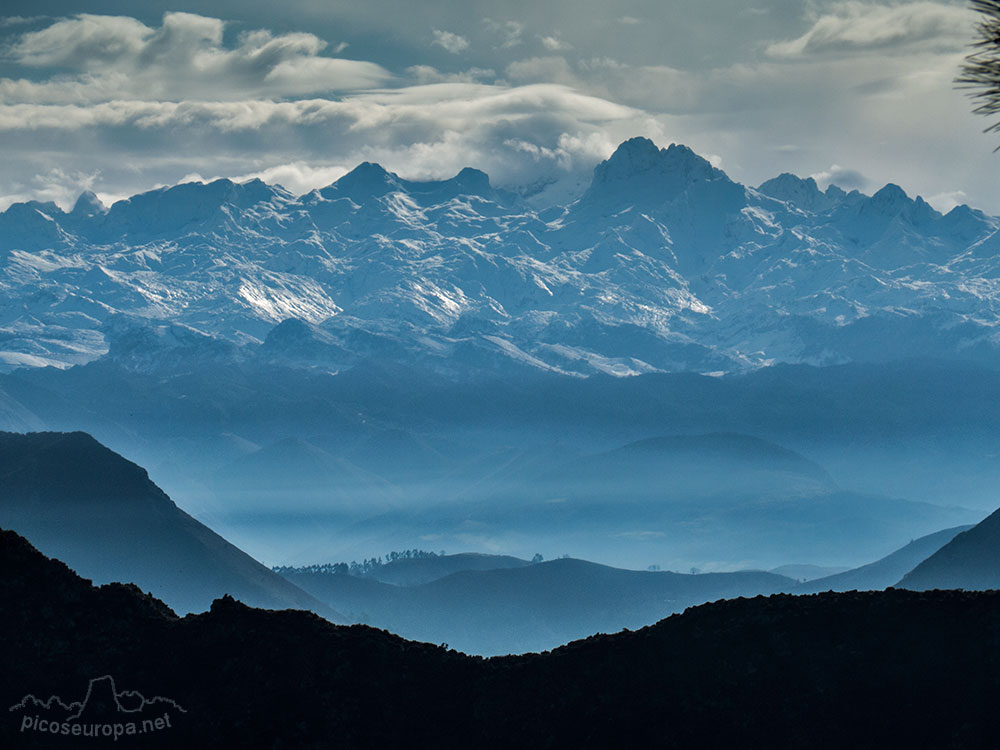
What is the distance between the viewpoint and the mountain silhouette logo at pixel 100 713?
66.5 metres

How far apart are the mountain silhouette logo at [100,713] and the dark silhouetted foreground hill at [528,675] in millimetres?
267

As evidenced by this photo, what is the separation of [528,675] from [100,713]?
1948 centimetres

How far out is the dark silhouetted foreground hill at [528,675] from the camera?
218 ft

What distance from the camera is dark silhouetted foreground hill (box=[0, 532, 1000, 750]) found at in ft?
218

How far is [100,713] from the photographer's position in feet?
222

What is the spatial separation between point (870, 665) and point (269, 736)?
2726cm

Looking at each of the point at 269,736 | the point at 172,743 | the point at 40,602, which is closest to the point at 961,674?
the point at 269,736

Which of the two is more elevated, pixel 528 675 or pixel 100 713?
pixel 100 713

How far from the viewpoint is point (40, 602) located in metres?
72.2

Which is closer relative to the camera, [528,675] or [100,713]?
[100,713]

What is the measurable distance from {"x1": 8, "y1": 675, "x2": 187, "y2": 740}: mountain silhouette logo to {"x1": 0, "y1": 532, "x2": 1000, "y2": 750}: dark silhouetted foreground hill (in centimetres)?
27

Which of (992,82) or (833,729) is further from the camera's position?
(833,729)

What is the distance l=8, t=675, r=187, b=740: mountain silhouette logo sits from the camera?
66500 mm

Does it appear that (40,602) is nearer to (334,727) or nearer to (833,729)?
(334,727)
